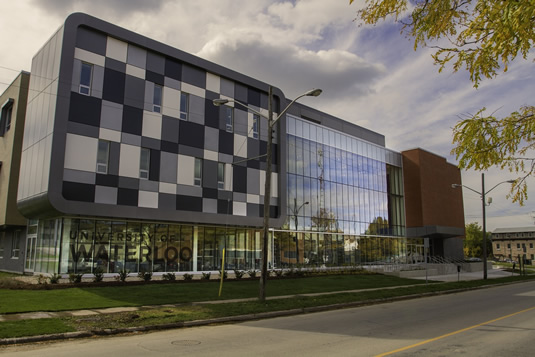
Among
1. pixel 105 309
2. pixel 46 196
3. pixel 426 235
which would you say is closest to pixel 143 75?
pixel 46 196

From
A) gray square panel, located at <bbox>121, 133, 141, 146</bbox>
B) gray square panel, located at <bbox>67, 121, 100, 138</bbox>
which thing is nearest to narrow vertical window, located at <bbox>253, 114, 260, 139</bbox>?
gray square panel, located at <bbox>121, 133, 141, 146</bbox>

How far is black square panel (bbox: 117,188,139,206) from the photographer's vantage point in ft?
83.2

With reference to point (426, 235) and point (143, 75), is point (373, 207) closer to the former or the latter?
point (426, 235)

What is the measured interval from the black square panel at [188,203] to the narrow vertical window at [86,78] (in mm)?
8632

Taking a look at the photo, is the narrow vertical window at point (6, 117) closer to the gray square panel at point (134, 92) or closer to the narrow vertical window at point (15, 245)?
the narrow vertical window at point (15, 245)

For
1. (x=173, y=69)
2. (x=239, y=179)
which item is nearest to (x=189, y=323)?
(x=239, y=179)

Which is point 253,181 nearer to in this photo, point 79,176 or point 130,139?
point 130,139

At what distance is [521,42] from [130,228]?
79.8 feet

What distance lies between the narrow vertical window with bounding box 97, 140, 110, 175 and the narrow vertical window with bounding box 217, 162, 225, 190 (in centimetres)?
808

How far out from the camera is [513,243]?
121625 millimetres

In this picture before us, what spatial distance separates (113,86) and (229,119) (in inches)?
355

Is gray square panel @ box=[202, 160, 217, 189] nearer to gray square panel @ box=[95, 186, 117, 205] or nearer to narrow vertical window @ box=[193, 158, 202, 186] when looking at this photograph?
narrow vertical window @ box=[193, 158, 202, 186]

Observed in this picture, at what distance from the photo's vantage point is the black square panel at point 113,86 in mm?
25641

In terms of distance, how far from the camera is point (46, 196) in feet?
74.2
